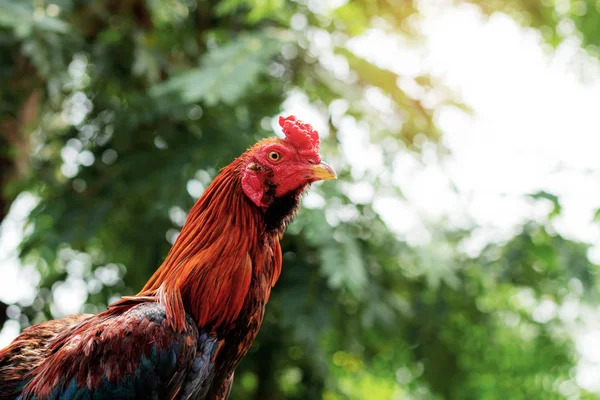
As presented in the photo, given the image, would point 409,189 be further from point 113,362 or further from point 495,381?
point 495,381

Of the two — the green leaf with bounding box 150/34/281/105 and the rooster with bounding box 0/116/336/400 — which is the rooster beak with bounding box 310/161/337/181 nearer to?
the rooster with bounding box 0/116/336/400

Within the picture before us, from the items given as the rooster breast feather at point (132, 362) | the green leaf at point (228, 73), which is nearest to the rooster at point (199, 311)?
the rooster breast feather at point (132, 362)

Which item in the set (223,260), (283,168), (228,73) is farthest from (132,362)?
(228,73)

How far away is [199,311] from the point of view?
1918 mm

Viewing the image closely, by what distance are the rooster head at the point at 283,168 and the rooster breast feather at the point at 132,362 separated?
0.45 metres

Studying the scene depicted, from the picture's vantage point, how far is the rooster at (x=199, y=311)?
5.90ft

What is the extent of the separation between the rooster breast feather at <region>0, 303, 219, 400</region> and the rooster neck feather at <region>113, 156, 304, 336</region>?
0.06 metres

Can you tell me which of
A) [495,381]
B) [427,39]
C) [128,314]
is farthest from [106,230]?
[495,381]

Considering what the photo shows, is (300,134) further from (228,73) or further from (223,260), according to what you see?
(228,73)

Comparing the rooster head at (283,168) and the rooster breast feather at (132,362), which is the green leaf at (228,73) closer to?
the rooster head at (283,168)

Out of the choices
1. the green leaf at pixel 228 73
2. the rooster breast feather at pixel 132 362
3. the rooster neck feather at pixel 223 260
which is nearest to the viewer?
the rooster breast feather at pixel 132 362

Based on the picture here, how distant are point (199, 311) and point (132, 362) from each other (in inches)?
9.6

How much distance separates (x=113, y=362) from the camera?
180 centimetres

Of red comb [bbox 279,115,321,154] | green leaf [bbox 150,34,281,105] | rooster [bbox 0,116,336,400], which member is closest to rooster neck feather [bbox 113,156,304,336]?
rooster [bbox 0,116,336,400]
